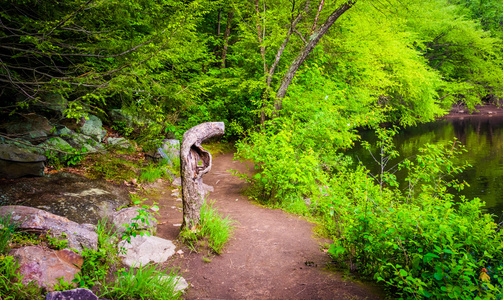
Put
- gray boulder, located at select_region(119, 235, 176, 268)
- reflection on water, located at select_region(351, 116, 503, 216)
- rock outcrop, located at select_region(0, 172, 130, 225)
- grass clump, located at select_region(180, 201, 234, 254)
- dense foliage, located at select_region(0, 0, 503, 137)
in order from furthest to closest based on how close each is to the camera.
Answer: reflection on water, located at select_region(351, 116, 503, 216) < dense foliage, located at select_region(0, 0, 503, 137) < rock outcrop, located at select_region(0, 172, 130, 225) < grass clump, located at select_region(180, 201, 234, 254) < gray boulder, located at select_region(119, 235, 176, 268)

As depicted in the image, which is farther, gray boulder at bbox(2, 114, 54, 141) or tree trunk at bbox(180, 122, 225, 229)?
gray boulder at bbox(2, 114, 54, 141)

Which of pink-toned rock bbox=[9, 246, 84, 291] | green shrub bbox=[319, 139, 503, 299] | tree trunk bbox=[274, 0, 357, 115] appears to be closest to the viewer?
green shrub bbox=[319, 139, 503, 299]

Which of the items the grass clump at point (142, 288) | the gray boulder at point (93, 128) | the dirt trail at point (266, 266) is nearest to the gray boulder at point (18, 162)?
the gray boulder at point (93, 128)

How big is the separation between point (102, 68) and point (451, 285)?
8.22m

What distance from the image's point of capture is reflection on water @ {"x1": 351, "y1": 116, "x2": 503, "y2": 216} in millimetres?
9703

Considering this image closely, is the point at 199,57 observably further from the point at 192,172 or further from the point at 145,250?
the point at 145,250

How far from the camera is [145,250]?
390 cm

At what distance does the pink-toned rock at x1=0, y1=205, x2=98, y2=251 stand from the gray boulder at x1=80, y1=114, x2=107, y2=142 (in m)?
4.30

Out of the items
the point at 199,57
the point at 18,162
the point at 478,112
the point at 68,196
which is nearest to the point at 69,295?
the point at 68,196

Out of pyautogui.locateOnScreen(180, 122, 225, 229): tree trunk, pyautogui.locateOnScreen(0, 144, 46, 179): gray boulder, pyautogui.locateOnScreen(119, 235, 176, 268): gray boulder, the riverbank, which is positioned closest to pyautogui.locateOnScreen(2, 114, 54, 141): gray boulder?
pyautogui.locateOnScreen(0, 144, 46, 179): gray boulder

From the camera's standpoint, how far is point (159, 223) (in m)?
5.12

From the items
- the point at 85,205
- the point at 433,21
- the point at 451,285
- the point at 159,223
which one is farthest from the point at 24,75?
the point at 433,21

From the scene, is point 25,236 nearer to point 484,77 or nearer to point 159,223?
point 159,223

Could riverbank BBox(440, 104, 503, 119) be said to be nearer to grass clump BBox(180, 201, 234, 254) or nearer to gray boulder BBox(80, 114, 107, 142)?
gray boulder BBox(80, 114, 107, 142)
